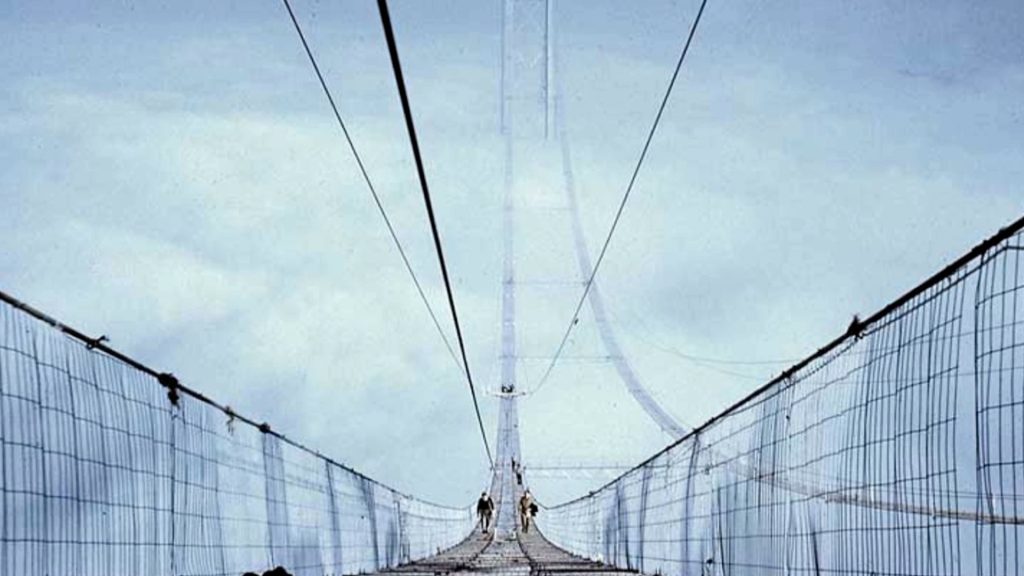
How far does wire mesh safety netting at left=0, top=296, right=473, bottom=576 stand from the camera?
6.03 metres

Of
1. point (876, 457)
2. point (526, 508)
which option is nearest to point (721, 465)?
point (876, 457)

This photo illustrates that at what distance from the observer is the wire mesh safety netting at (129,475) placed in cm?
603

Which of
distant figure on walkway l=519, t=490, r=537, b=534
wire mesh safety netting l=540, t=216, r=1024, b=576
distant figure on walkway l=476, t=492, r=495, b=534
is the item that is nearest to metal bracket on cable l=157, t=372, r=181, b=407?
wire mesh safety netting l=540, t=216, r=1024, b=576

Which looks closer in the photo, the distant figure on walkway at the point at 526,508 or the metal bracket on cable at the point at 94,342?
the metal bracket on cable at the point at 94,342

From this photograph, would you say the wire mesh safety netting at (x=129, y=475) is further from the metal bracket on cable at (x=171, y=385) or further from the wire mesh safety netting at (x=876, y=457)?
the wire mesh safety netting at (x=876, y=457)

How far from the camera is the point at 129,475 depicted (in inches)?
299

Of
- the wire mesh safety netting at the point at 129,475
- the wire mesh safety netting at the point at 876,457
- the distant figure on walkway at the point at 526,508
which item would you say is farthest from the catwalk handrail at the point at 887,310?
the distant figure on walkway at the point at 526,508

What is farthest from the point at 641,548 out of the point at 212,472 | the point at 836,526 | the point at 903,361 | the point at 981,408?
the point at 981,408

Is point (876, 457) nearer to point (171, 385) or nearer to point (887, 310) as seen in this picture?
point (887, 310)

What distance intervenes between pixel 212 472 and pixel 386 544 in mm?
8489

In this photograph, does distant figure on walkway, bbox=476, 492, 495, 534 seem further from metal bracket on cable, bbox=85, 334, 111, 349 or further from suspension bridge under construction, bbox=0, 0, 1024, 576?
metal bracket on cable, bbox=85, 334, 111, 349

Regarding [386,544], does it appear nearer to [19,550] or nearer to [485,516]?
[19,550]

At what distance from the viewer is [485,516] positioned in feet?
128

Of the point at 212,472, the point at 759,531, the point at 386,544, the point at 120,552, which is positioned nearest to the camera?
the point at 120,552
